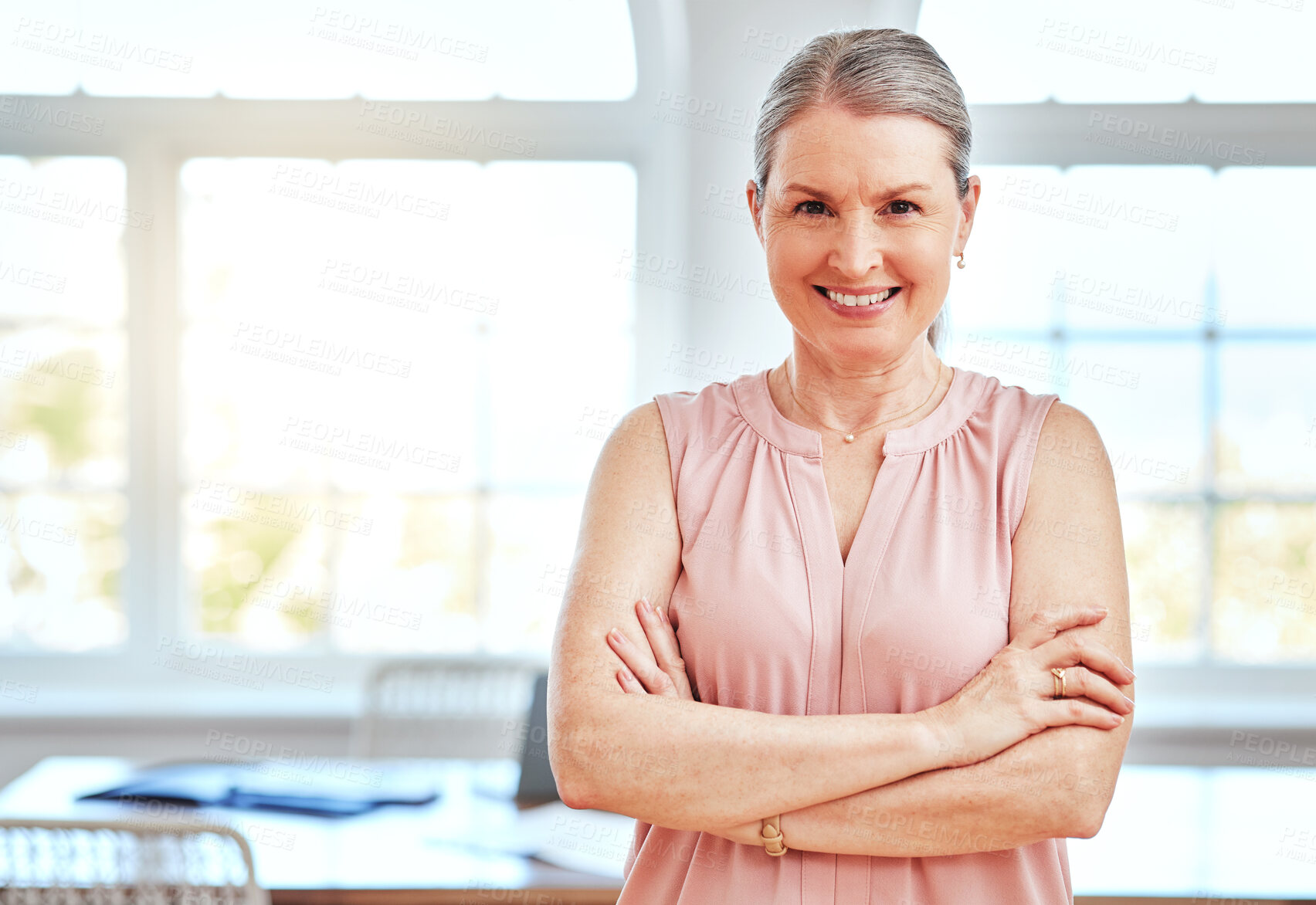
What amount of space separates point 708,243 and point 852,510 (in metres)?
2.06

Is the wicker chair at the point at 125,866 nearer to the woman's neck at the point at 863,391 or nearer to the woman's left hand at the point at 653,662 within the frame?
the woman's left hand at the point at 653,662

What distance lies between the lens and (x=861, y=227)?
117 centimetres

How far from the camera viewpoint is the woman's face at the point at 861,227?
1.16 m

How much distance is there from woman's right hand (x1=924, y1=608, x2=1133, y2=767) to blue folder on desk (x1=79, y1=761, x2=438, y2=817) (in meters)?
1.64

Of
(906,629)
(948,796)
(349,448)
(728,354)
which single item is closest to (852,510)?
(906,629)

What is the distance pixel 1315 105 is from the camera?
10.5ft

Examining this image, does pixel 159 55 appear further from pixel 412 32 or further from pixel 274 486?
pixel 274 486

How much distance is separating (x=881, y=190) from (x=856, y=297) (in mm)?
116
